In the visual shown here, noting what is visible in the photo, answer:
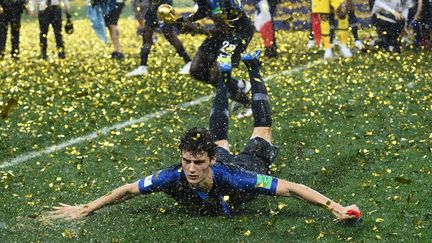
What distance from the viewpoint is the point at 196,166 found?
21.6ft

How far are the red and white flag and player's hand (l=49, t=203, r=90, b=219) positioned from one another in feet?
32.0

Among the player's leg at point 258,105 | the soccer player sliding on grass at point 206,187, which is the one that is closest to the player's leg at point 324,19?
the player's leg at point 258,105

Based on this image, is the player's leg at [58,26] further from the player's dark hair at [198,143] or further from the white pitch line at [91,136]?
the player's dark hair at [198,143]

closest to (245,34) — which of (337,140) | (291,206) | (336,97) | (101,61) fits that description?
(337,140)

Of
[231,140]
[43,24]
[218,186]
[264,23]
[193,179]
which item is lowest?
[264,23]

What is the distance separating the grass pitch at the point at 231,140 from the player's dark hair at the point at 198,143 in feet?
1.83

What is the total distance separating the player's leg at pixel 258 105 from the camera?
8.32 metres

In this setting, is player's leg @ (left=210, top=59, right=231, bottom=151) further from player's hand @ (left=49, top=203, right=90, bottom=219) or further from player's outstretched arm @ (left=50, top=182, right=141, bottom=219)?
player's hand @ (left=49, top=203, right=90, bottom=219)

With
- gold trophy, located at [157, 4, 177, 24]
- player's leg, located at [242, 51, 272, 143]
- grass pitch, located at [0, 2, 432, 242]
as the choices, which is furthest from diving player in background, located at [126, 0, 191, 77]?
player's leg, located at [242, 51, 272, 143]

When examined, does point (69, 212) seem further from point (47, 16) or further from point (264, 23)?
point (264, 23)

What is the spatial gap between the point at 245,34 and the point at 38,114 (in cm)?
305

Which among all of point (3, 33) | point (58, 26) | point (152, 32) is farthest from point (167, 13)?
point (3, 33)

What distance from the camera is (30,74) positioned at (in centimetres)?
1447

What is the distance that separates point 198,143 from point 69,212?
4.05 ft
